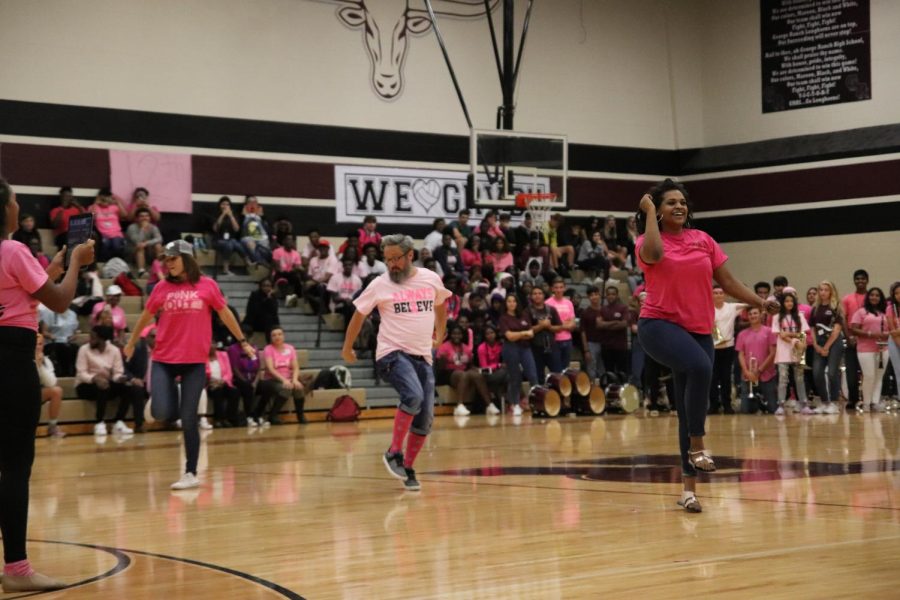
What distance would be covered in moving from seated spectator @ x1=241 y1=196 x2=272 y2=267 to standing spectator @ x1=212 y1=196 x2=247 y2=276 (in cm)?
12

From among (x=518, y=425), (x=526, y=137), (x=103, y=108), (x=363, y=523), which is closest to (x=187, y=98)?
(x=103, y=108)

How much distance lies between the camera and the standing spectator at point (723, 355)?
19059mm

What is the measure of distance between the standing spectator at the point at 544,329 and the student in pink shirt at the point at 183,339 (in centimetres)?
1091

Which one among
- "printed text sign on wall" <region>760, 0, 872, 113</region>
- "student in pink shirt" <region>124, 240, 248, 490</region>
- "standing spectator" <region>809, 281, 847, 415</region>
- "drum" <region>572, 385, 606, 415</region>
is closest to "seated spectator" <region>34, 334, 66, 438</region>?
"student in pink shirt" <region>124, 240, 248, 490</region>

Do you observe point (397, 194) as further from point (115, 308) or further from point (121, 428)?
point (121, 428)

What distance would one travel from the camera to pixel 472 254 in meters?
24.0

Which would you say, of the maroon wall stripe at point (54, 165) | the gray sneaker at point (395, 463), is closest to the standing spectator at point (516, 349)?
the maroon wall stripe at point (54, 165)

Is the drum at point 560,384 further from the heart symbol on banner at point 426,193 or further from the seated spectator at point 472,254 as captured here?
the heart symbol on banner at point 426,193

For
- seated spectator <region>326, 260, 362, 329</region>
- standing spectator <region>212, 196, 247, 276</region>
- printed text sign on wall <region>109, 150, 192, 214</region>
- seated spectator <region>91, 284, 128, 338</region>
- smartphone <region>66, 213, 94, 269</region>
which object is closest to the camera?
smartphone <region>66, 213, 94, 269</region>

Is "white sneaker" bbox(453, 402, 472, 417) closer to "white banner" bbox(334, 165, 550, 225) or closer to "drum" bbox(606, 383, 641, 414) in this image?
"drum" bbox(606, 383, 641, 414)

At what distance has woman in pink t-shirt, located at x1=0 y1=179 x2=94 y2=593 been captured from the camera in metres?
5.36

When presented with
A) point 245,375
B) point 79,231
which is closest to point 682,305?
point 79,231

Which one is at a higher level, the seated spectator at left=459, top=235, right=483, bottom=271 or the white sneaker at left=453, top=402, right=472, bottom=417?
the seated spectator at left=459, top=235, right=483, bottom=271

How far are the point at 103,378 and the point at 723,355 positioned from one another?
913cm
